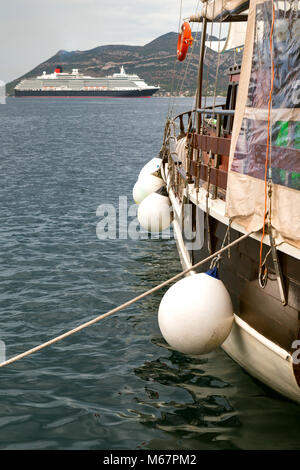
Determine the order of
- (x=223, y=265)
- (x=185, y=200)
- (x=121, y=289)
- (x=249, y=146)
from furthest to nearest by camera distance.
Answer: (x=121, y=289) < (x=185, y=200) < (x=223, y=265) < (x=249, y=146)

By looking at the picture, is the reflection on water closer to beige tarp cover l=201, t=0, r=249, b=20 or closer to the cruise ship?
beige tarp cover l=201, t=0, r=249, b=20

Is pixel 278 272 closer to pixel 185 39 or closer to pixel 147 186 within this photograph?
pixel 185 39

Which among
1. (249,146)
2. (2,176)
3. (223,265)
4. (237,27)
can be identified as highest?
(237,27)

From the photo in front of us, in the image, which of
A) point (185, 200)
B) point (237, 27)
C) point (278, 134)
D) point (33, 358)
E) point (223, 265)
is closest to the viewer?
point (278, 134)

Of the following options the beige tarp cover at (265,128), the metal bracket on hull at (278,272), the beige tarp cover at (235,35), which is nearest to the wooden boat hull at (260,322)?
the metal bracket on hull at (278,272)

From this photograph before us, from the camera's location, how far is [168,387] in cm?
688

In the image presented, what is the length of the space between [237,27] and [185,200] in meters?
13.6

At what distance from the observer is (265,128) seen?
221 inches

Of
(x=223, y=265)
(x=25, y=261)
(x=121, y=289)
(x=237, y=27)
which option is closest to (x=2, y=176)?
(x=237, y=27)

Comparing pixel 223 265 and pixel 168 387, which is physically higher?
pixel 223 265

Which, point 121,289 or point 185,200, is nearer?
point 185,200

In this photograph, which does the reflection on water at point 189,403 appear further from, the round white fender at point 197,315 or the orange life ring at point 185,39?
the orange life ring at point 185,39

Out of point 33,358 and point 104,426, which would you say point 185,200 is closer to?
point 33,358

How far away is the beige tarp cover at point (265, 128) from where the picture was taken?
5.19m
